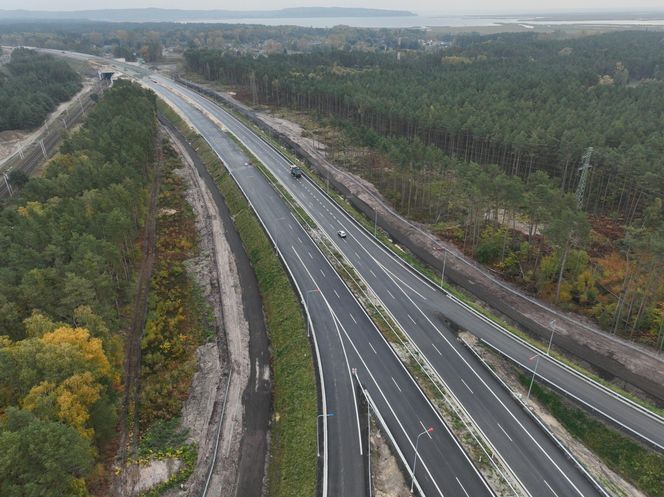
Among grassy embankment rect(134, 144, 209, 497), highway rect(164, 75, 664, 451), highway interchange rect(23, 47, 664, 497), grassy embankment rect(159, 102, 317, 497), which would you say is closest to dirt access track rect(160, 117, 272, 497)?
grassy embankment rect(159, 102, 317, 497)

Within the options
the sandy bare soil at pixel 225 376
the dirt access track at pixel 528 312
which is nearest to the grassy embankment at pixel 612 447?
the dirt access track at pixel 528 312

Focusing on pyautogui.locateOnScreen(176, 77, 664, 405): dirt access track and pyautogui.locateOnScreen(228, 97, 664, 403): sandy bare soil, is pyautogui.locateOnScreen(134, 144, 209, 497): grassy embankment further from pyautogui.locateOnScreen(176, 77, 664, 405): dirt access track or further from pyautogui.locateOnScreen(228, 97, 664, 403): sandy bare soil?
pyautogui.locateOnScreen(228, 97, 664, 403): sandy bare soil

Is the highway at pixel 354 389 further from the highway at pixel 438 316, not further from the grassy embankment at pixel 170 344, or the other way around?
the grassy embankment at pixel 170 344

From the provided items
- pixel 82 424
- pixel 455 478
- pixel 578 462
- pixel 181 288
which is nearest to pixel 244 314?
pixel 181 288

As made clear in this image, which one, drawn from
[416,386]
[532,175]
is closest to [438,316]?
[416,386]

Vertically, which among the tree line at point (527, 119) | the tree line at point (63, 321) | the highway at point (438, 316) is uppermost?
the tree line at point (527, 119)

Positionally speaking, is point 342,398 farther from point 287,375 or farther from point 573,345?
point 573,345
